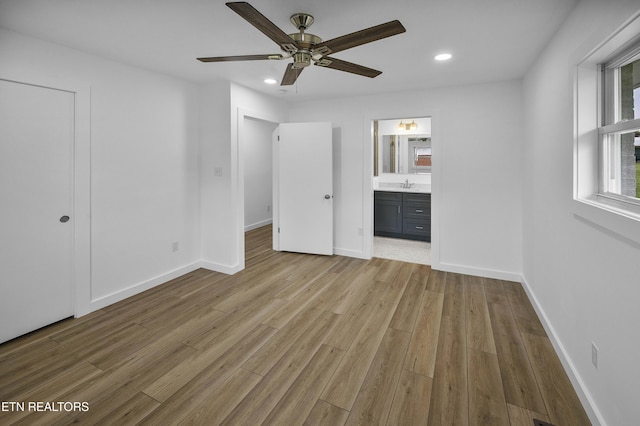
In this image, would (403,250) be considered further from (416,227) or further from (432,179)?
(432,179)

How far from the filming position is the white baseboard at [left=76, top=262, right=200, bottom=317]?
2.87m

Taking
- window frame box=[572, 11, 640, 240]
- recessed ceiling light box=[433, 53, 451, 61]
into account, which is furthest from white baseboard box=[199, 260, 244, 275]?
window frame box=[572, 11, 640, 240]

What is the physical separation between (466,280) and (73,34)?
4475mm

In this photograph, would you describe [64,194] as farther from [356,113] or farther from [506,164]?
[506,164]

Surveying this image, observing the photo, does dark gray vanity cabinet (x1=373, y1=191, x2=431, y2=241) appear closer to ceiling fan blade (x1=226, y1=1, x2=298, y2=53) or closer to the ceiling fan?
the ceiling fan

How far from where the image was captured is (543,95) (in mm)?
2611

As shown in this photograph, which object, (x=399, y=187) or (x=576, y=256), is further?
(x=399, y=187)

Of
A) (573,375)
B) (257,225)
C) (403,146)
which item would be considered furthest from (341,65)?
(257,225)

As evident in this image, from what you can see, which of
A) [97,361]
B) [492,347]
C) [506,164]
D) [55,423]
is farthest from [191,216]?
[506,164]

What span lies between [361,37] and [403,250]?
3.79 metres

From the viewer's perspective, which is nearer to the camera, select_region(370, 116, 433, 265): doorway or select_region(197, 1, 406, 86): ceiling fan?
select_region(197, 1, 406, 86): ceiling fan

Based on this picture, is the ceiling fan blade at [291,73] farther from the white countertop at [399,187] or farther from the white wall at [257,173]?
the white wall at [257,173]

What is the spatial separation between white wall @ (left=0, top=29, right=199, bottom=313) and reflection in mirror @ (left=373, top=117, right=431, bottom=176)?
3.61 metres

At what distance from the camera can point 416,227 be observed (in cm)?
543
